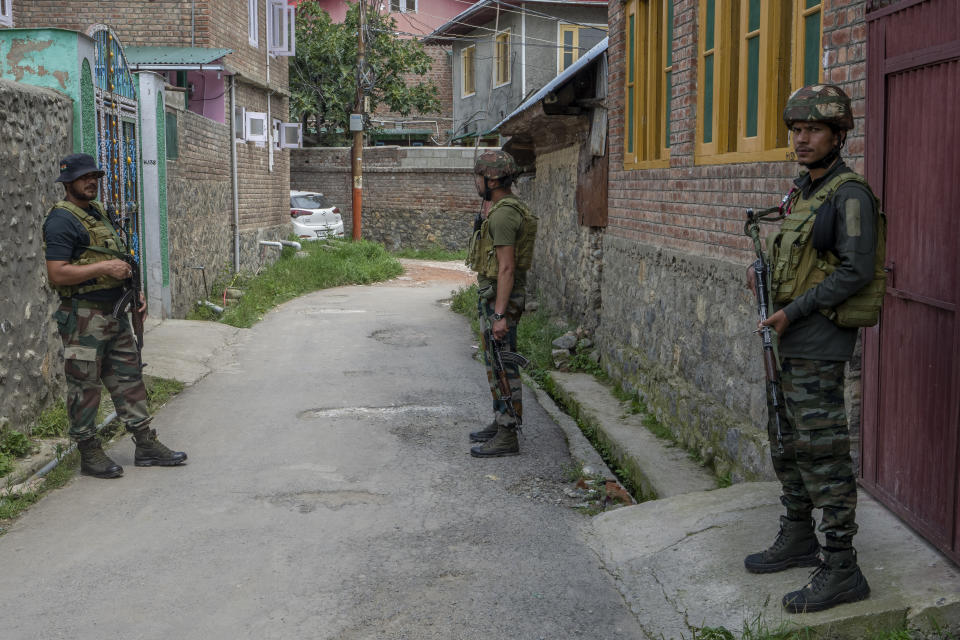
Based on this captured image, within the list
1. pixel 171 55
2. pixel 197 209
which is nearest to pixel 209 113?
pixel 171 55

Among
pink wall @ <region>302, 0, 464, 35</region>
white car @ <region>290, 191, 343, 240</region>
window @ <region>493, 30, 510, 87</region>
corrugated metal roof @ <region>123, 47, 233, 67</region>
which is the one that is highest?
pink wall @ <region>302, 0, 464, 35</region>

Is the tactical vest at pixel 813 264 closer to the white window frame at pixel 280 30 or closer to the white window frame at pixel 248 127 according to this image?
the white window frame at pixel 248 127

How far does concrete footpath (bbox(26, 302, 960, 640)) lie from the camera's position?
3.68m

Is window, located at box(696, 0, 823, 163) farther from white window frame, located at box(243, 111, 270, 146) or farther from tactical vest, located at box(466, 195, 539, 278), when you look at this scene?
white window frame, located at box(243, 111, 270, 146)

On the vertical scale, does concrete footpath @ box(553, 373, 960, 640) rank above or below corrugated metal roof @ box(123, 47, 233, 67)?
below

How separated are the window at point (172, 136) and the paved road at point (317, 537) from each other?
5.19 meters

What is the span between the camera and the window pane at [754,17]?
20.2 ft

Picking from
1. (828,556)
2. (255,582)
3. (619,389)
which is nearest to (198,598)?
(255,582)

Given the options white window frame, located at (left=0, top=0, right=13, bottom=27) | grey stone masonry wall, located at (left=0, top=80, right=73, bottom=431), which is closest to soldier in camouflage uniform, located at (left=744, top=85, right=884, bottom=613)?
grey stone masonry wall, located at (left=0, top=80, right=73, bottom=431)

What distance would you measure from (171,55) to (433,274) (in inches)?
341

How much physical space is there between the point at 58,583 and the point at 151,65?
13229 mm

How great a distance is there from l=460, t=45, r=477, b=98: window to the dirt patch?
9.41 metres

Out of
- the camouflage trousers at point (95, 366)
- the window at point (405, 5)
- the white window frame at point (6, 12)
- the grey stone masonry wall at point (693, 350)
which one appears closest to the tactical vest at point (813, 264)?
the grey stone masonry wall at point (693, 350)

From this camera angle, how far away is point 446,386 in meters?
9.66
